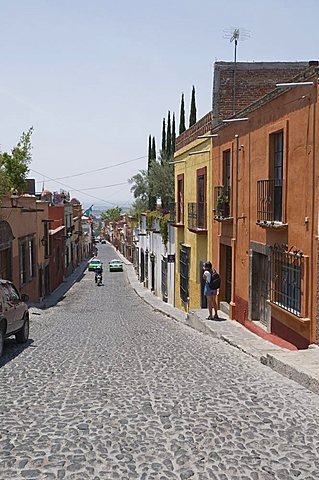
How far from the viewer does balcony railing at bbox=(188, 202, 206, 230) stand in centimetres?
1958

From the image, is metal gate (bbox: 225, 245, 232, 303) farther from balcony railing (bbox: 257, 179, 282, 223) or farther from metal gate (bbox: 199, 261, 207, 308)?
balcony railing (bbox: 257, 179, 282, 223)

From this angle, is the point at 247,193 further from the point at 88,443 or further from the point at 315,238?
the point at 88,443

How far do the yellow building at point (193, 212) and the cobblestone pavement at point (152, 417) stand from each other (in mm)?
8060

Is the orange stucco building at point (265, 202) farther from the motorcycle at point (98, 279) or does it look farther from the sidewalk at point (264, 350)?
the motorcycle at point (98, 279)

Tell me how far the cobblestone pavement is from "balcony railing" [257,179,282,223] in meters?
2.86

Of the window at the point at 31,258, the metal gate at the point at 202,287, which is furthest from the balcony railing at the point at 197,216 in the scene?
Result: the window at the point at 31,258

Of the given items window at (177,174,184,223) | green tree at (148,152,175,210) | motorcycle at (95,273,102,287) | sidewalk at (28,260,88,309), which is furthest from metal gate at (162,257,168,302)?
motorcycle at (95,273,102,287)

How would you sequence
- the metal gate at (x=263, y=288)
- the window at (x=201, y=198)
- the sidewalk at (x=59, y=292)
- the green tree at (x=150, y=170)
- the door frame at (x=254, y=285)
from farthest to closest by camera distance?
the green tree at (x=150, y=170), the sidewalk at (x=59, y=292), the window at (x=201, y=198), the door frame at (x=254, y=285), the metal gate at (x=263, y=288)

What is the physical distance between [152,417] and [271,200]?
6.84 meters

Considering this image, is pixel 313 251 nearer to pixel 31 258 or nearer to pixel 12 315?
pixel 12 315

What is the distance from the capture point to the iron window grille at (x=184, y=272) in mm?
22455

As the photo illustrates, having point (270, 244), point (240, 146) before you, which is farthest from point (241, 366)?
point (240, 146)

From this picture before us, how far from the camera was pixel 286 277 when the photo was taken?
11453mm

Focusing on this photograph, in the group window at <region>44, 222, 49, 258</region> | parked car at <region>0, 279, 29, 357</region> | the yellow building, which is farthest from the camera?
window at <region>44, 222, 49, 258</region>
